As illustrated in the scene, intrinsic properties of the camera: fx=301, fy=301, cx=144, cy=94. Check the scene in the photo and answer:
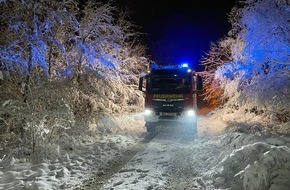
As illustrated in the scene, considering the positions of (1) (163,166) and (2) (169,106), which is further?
(2) (169,106)

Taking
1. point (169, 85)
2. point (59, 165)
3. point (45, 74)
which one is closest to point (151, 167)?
point (59, 165)

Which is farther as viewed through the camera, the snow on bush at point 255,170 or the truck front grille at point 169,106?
the truck front grille at point 169,106

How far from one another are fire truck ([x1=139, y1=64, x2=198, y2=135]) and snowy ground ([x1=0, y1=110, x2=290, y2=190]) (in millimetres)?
2317

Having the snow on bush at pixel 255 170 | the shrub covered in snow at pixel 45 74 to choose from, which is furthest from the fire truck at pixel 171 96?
the snow on bush at pixel 255 170

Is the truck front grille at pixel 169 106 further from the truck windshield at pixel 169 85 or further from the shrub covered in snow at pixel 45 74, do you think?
the shrub covered in snow at pixel 45 74

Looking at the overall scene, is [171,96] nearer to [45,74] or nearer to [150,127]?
[150,127]

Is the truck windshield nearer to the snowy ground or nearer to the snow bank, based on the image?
the snowy ground

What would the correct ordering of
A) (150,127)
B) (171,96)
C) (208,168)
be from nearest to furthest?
(208,168), (171,96), (150,127)

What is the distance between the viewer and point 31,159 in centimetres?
844

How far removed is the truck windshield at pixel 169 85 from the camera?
13250 millimetres

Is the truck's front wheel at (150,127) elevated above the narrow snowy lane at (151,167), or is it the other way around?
the truck's front wheel at (150,127)

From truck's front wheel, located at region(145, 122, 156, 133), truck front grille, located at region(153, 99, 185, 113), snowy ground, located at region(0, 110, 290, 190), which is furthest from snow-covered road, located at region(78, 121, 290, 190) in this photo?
truck's front wheel, located at region(145, 122, 156, 133)

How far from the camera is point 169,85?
13.4m

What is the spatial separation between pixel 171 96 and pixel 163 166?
539 centimetres
